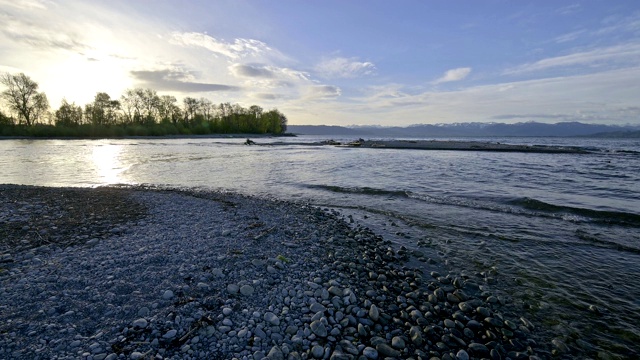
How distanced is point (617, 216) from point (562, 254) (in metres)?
6.48

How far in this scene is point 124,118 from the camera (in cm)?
11231

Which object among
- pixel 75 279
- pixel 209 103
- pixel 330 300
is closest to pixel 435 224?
pixel 330 300

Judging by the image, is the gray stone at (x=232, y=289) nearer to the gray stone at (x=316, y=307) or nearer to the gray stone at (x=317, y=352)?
the gray stone at (x=316, y=307)

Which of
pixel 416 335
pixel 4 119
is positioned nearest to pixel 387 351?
pixel 416 335

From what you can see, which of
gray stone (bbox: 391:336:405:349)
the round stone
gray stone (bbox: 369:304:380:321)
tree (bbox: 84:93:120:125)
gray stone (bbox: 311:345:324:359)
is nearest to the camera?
gray stone (bbox: 311:345:324:359)

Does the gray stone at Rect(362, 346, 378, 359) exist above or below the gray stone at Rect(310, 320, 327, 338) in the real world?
below

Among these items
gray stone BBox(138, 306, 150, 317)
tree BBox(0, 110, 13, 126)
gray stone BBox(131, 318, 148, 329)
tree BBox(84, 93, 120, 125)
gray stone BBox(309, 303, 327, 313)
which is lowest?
gray stone BBox(309, 303, 327, 313)

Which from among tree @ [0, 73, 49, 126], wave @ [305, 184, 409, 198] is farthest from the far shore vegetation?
wave @ [305, 184, 409, 198]

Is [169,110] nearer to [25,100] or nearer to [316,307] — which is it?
[25,100]

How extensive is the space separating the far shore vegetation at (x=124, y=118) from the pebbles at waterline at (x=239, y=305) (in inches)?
4327

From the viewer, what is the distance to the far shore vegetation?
84.0 m

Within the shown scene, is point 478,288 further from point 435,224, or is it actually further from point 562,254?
point 435,224

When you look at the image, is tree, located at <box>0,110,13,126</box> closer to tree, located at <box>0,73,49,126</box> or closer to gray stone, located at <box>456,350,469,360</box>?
tree, located at <box>0,73,49,126</box>

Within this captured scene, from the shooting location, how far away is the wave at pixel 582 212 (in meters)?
11.7
